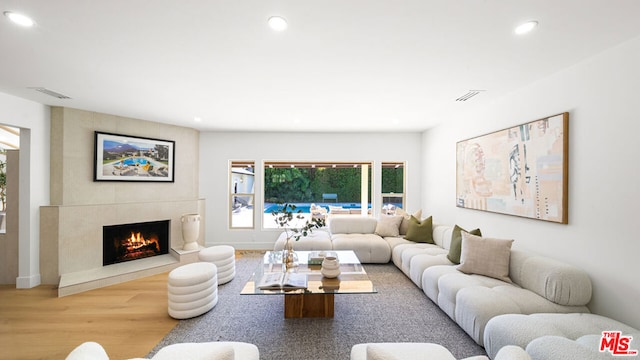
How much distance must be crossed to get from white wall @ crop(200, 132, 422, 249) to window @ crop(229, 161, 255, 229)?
164 millimetres

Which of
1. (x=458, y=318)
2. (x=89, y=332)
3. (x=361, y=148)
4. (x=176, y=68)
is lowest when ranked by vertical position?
(x=89, y=332)

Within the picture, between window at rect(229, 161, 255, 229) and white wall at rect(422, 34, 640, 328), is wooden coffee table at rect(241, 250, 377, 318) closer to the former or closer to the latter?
white wall at rect(422, 34, 640, 328)

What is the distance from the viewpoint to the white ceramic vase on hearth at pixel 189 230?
4.34 meters

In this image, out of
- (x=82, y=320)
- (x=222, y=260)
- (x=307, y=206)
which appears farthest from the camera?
(x=307, y=206)

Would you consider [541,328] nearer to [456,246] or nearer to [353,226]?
[456,246]

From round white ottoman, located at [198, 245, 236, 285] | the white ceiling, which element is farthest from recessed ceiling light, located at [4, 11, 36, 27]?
round white ottoman, located at [198, 245, 236, 285]

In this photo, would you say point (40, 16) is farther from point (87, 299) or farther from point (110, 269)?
point (110, 269)

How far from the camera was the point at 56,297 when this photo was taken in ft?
10.0

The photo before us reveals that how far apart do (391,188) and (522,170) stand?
2.79m

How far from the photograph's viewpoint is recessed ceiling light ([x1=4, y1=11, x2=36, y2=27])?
161 cm

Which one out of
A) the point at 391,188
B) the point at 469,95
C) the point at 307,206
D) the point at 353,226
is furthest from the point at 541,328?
the point at 307,206

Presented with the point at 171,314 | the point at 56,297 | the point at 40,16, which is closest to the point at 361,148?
the point at 171,314

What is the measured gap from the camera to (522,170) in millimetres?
2785

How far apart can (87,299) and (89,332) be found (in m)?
0.92
